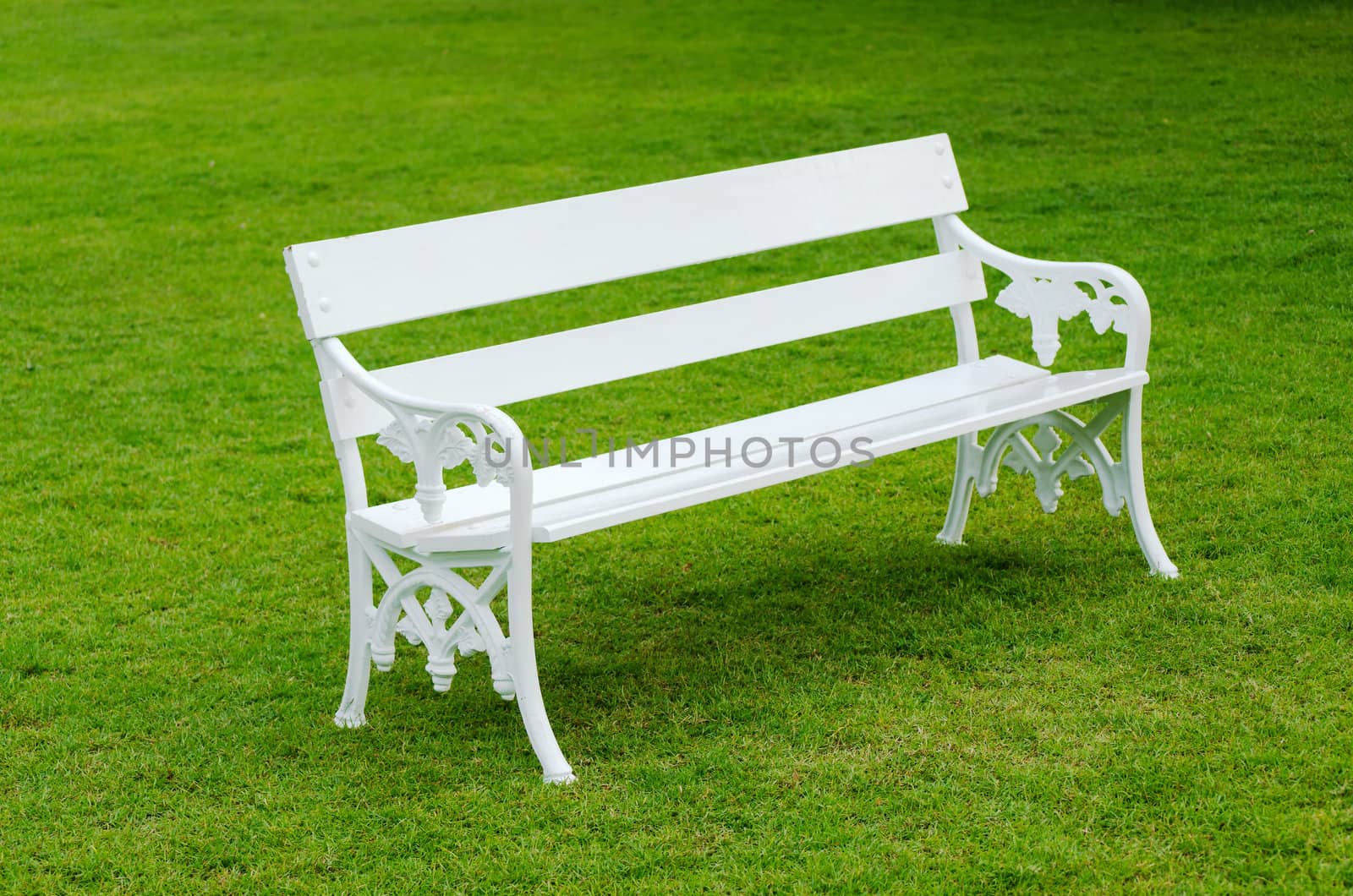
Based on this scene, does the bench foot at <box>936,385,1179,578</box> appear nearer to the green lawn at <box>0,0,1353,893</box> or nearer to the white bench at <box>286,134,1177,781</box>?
the white bench at <box>286,134,1177,781</box>

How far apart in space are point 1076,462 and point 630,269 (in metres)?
1.53

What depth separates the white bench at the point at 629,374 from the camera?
3.47 meters

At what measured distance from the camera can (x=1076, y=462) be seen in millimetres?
4516

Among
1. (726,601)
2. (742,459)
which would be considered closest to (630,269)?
(742,459)

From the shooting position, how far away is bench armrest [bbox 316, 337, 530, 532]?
326 cm

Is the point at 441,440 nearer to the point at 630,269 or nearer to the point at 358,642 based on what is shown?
the point at 358,642

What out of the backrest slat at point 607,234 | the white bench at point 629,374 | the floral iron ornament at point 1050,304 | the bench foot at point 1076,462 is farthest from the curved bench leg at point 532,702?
the floral iron ornament at point 1050,304

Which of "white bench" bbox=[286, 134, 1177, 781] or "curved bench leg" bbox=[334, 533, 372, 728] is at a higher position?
"white bench" bbox=[286, 134, 1177, 781]

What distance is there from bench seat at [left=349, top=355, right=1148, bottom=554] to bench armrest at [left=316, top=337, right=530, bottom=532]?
103mm

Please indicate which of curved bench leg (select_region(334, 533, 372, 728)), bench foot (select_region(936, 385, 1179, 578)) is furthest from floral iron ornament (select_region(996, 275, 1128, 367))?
curved bench leg (select_region(334, 533, 372, 728))

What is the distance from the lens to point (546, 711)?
3873mm

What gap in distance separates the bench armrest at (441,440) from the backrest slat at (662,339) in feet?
0.31

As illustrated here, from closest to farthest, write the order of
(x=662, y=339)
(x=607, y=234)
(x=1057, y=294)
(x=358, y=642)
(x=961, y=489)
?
(x=358, y=642) < (x=607, y=234) < (x=662, y=339) < (x=1057, y=294) < (x=961, y=489)

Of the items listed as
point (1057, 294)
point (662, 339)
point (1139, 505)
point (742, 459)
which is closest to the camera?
point (742, 459)
